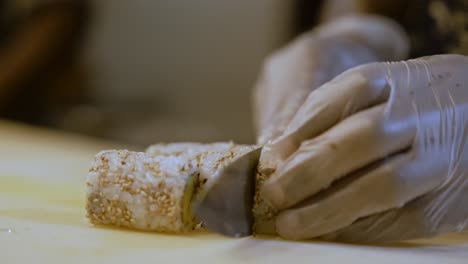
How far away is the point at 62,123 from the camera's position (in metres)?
2.83

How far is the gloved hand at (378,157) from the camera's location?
80 cm

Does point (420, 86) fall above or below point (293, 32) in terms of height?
below

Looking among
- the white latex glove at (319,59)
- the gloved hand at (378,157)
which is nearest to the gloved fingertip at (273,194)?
the gloved hand at (378,157)

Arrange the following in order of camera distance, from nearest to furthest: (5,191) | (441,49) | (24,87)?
(5,191)
(441,49)
(24,87)

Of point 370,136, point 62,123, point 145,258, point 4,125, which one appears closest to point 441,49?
point 370,136

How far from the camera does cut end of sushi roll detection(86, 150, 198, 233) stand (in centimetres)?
87

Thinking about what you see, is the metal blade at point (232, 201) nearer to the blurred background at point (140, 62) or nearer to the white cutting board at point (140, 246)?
the white cutting board at point (140, 246)

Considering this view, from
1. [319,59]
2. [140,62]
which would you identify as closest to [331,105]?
[319,59]

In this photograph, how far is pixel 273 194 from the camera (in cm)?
84

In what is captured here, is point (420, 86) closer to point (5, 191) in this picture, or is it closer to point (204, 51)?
point (5, 191)

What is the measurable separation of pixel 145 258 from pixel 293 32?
2064 mm

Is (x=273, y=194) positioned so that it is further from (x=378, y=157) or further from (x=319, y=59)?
(x=319, y=59)

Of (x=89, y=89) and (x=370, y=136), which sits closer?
(x=370, y=136)

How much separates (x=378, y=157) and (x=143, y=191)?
1.17 ft
